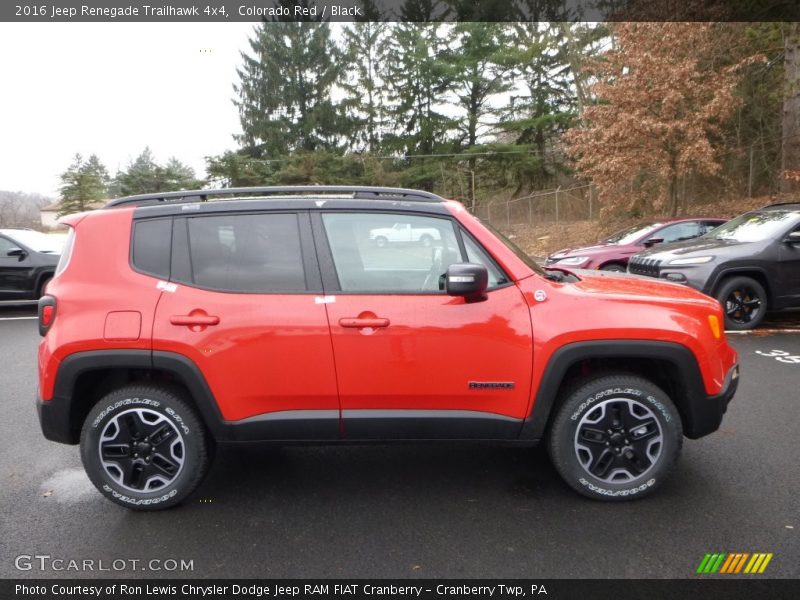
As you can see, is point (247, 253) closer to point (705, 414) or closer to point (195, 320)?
point (195, 320)

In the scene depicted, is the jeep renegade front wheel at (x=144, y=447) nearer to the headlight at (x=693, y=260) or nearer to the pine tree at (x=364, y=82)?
the headlight at (x=693, y=260)

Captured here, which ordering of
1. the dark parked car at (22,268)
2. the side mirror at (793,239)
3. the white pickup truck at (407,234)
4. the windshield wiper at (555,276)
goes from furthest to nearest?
the dark parked car at (22,268)
the side mirror at (793,239)
the windshield wiper at (555,276)
the white pickup truck at (407,234)

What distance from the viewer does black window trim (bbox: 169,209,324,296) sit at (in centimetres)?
325

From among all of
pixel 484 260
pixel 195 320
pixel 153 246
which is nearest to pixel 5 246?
pixel 153 246

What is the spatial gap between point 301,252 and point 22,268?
31.6ft

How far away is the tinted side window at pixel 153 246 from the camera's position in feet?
10.9

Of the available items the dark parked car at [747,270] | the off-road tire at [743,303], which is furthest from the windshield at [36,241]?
the off-road tire at [743,303]

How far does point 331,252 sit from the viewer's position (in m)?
3.31

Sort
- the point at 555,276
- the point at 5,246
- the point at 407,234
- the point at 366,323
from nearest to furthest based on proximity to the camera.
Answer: the point at 366,323 → the point at 407,234 → the point at 555,276 → the point at 5,246

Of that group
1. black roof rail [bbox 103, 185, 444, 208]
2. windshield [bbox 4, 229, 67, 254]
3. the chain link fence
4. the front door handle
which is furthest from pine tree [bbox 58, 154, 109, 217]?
the front door handle

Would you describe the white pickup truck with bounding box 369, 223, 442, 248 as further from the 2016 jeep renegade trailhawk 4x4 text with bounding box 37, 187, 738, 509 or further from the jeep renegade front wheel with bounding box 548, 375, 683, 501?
the jeep renegade front wheel with bounding box 548, 375, 683, 501

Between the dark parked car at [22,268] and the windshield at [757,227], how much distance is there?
11.3m

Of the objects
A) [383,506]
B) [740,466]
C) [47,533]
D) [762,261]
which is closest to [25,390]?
[47,533]

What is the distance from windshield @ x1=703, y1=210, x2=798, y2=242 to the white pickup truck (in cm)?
648
